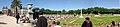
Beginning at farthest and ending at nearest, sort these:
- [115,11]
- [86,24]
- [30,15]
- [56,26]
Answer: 1. [115,11]
2. [30,15]
3. [56,26]
4. [86,24]

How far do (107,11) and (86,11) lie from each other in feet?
31.6

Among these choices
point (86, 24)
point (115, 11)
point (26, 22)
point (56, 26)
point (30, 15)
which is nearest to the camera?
point (86, 24)

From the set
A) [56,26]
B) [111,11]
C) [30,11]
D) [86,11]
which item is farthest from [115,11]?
[56,26]

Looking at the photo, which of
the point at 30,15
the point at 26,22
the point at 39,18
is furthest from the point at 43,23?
the point at 30,15

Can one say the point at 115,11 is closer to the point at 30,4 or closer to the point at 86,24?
the point at 30,4

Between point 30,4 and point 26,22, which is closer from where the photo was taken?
point 26,22

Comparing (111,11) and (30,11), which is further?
(111,11)

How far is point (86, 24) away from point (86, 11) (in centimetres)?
11001

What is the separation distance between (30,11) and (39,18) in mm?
9071

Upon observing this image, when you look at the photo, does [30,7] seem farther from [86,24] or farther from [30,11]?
[86,24]

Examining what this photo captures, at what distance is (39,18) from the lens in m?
8.91

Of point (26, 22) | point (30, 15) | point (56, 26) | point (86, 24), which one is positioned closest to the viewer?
point (86, 24)

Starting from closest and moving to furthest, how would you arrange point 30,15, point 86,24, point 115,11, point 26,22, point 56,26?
point 86,24
point 56,26
point 26,22
point 30,15
point 115,11

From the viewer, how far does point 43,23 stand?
901 centimetres
